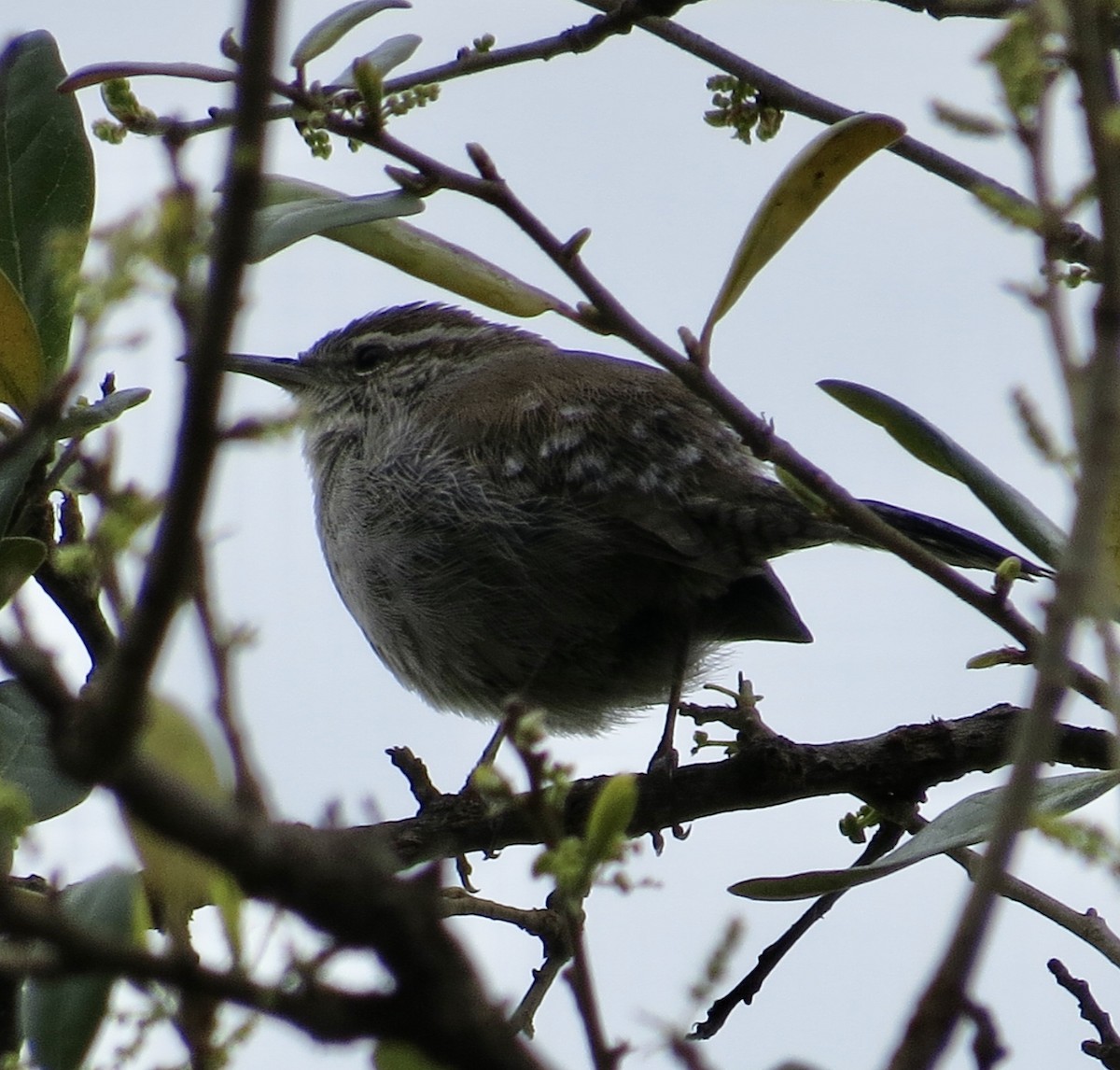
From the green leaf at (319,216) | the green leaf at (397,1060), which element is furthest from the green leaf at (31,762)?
the green leaf at (397,1060)

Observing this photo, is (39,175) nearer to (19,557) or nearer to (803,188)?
(19,557)

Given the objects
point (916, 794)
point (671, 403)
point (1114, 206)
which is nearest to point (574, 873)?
point (1114, 206)

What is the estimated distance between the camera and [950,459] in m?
2.66

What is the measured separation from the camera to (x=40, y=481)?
9.14 ft

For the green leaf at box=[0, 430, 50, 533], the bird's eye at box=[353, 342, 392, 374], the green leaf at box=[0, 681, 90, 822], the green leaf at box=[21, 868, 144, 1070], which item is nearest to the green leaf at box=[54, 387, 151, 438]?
the green leaf at box=[0, 430, 50, 533]

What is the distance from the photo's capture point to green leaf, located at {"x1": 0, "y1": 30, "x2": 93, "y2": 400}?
8.80 feet

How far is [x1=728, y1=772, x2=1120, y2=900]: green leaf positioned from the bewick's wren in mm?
1237

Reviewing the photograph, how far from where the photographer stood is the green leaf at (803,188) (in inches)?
89.4

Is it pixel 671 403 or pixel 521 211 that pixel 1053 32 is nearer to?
pixel 521 211

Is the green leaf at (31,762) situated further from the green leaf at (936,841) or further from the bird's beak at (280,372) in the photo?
the bird's beak at (280,372)

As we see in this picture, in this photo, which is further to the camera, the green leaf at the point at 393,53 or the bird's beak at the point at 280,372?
the bird's beak at the point at 280,372

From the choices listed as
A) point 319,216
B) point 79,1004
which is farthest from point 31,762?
point 319,216

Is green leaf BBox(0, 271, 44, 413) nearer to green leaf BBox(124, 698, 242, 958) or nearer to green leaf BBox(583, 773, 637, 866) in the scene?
green leaf BBox(124, 698, 242, 958)

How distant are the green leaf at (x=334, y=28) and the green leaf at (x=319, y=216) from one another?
0.34 meters
